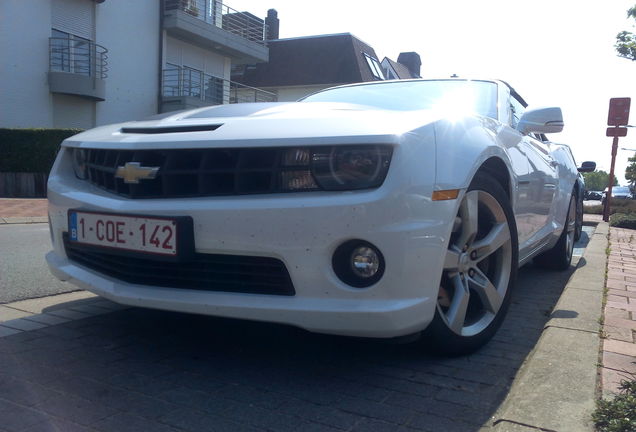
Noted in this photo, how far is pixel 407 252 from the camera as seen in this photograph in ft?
7.33

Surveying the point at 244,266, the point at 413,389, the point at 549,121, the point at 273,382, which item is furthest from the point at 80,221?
the point at 549,121

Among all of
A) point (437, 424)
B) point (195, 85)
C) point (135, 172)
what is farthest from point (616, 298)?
point (195, 85)

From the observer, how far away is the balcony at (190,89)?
18.8m

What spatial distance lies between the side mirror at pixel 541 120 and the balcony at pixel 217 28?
651 inches

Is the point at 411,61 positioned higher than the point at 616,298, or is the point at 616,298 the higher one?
the point at 411,61

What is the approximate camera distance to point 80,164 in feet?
10.4

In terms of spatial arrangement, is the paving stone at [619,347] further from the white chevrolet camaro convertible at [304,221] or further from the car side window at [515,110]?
the car side window at [515,110]

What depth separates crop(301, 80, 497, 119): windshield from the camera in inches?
139

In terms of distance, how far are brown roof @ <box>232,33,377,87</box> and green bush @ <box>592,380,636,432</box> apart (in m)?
29.3

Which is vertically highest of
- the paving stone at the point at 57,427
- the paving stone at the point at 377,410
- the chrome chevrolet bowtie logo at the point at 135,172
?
the chrome chevrolet bowtie logo at the point at 135,172

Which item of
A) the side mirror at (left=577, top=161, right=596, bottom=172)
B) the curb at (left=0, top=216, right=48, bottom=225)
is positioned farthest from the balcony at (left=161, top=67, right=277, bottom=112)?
the side mirror at (left=577, top=161, right=596, bottom=172)

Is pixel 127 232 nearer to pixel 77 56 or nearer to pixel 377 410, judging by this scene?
pixel 377 410

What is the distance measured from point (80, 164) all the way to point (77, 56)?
14.3 m

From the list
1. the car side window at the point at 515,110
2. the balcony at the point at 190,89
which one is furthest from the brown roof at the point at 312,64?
the car side window at the point at 515,110
